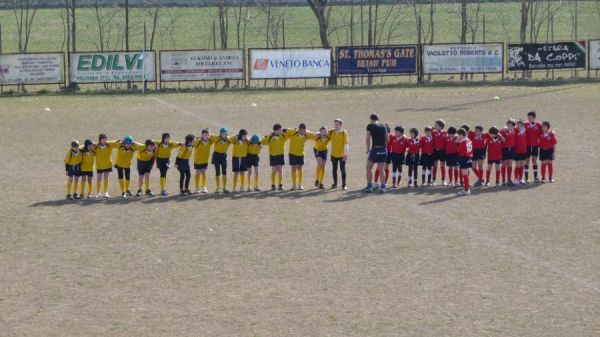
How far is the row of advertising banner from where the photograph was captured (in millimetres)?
46812

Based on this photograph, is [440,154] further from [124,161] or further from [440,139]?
[124,161]

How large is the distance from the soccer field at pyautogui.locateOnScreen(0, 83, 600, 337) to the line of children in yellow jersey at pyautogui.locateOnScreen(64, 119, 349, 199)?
58cm

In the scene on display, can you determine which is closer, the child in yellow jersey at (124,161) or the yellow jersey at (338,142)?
the child in yellow jersey at (124,161)

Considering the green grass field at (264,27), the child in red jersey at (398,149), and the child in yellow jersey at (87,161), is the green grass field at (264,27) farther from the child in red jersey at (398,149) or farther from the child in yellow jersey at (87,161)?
the child in red jersey at (398,149)

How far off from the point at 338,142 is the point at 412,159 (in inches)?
66.8

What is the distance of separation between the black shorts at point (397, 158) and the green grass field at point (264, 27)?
48.2m

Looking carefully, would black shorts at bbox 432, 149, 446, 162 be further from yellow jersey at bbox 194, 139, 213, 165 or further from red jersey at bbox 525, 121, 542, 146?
yellow jersey at bbox 194, 139, 213, 165

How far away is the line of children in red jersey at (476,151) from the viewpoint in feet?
72.8

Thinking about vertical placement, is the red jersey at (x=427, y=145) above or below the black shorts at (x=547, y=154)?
above

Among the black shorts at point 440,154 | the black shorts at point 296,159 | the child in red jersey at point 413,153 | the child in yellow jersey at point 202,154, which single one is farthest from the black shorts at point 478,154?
the child in yellow jersey at point 202,154

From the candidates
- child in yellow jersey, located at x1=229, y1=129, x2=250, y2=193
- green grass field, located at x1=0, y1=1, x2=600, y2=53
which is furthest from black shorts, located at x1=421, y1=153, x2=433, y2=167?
green grass field, located at x1=0, y1=1, x2=600, y2=53

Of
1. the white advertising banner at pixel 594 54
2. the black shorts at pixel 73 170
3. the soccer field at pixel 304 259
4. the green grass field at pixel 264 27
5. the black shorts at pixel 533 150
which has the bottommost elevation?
the soccer field at pixel 304 259

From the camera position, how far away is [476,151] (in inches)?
878

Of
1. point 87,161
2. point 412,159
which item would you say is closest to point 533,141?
point 412,159
